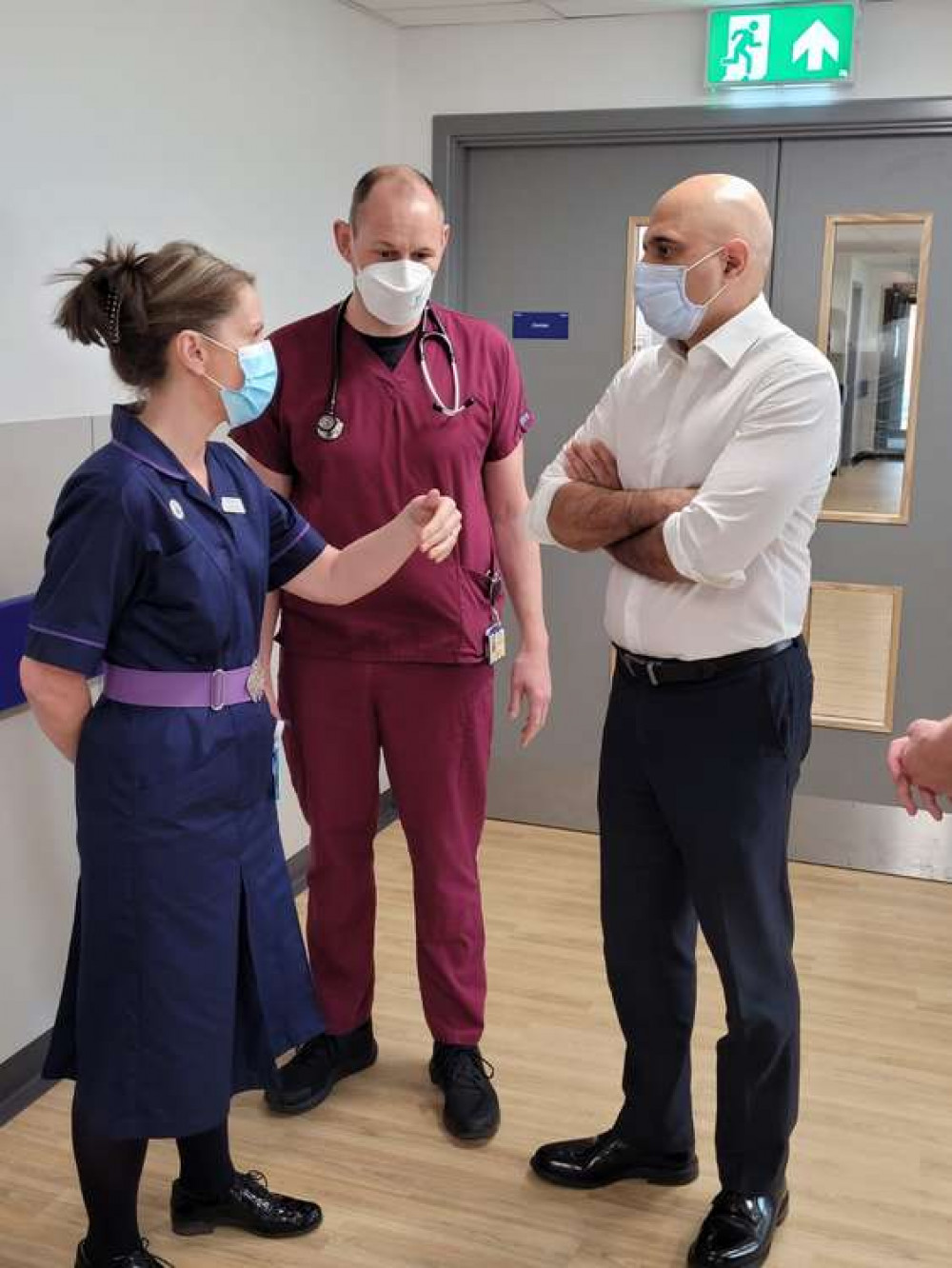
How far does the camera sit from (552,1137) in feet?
8.31

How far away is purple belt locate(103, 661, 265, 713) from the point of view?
188cm

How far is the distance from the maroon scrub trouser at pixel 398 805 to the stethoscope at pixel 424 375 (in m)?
0.43

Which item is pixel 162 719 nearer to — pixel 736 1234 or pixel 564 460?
pixel 564 460

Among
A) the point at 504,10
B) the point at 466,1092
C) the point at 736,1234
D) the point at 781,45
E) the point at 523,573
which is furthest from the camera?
the point at 504,10

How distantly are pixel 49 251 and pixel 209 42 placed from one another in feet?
2.49

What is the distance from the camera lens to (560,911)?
3.53 meters

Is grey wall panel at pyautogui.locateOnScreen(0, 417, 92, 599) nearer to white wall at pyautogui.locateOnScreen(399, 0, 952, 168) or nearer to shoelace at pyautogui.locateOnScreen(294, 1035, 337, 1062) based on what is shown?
shoelace at pyautogui.locateOnScreen(294, 1035, 337, 1062)

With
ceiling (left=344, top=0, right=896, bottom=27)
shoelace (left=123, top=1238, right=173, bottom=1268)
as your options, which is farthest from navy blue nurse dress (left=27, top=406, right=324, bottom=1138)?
ceiling (left=344, top=0, right=896, bottom=27)

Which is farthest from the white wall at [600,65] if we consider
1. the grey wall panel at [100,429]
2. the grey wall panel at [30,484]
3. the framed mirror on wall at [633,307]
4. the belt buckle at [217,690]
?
the belt buckle at [217,690]

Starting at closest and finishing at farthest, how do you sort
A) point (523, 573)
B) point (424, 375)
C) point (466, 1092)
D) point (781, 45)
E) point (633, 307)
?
point (424, 375) < point (466, 1092) < point (523, 573) < point (781, 45) < point (633, 307)

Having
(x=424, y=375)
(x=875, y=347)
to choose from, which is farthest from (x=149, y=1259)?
(x=875, y=347)

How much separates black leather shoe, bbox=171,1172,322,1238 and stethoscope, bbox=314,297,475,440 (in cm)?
127

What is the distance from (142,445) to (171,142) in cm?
130

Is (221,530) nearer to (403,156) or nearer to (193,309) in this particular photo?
(193,309)
